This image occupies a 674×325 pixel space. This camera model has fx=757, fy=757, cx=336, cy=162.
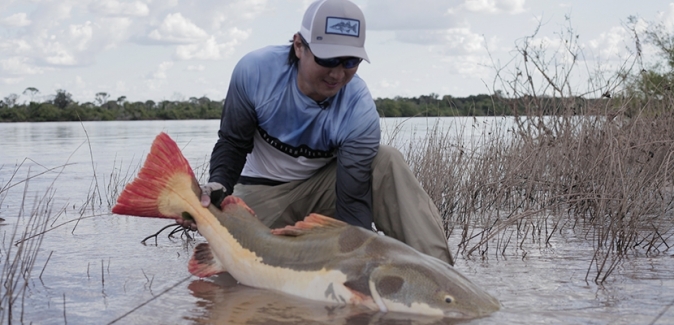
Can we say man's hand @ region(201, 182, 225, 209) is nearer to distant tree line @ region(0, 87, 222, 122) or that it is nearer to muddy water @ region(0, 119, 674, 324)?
muddy water @ region(0, 119, 674, 324)

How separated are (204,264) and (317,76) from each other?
1181 mm

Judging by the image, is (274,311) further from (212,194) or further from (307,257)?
(212,194)

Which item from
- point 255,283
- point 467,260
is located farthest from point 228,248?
point 467,260

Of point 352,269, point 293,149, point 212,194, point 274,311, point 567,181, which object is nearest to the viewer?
point 352,269

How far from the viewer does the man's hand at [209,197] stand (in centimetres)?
389

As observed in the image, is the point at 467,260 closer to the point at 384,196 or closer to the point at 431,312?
the point at 384,196

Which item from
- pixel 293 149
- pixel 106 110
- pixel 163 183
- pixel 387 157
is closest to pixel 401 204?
pixel 387 157

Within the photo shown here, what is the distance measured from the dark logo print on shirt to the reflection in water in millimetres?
895

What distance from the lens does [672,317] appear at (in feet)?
11.4

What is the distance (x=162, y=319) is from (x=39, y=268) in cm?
149

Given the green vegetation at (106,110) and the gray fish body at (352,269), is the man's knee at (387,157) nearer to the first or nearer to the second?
the gray fish body at (352,269)

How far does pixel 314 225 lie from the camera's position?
3709mm

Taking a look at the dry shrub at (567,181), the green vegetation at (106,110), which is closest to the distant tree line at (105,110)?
the green vegetation at (106,110)

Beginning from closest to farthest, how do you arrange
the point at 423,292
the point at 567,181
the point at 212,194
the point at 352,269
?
the point at 423,292 → the point at 352,269 → the point at 212,194 → the point at 567,181
